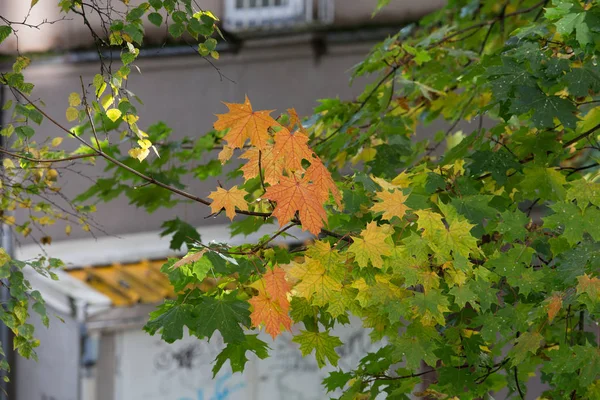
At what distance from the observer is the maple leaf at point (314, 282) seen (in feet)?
10.6

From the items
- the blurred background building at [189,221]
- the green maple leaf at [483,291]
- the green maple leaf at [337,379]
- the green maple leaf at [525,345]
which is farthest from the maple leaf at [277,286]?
the blurred background building at [189,221]

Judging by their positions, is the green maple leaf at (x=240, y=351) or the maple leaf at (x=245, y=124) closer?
the maple leaf at (x=245, y=124)

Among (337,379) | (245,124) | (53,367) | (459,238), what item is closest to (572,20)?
(459,238)

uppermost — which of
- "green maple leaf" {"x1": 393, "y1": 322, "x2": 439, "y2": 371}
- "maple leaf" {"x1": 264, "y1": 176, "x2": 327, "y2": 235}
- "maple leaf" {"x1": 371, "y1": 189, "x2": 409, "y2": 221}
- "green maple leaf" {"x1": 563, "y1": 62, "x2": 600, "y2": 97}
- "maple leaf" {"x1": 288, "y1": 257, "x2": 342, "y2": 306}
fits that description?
"green maple leaf" {"x1": 563, "y1": 62, "x2": 600, "y2": 97}

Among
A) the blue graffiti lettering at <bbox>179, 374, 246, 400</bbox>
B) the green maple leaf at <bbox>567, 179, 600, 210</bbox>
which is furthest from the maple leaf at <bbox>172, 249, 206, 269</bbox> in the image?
the blue graffiti lettering at <bbox>179, 374, 246, 400</bbox>

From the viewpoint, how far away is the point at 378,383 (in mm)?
4117

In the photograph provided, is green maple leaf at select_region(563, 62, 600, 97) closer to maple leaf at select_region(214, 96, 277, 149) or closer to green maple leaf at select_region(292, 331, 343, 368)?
maple leaf at select_region(214, 96, 277, 149)

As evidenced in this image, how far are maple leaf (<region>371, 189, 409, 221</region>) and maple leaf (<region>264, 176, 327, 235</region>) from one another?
304 mm

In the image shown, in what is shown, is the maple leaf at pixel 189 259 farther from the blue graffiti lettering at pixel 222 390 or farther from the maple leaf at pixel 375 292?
the blue graffiti lettering at pixel 222 390

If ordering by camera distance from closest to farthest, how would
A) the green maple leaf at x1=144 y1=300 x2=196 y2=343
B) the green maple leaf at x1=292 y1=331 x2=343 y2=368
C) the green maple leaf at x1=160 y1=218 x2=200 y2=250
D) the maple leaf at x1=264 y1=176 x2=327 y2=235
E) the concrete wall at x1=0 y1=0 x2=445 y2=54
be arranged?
1. the maple leaf at x1=264 y1=176 x2=327 y2=235
2. the green maple leaf at x1=144 y1=300 x2=196 y2=343
3. the green maple leaf at x1=292 y1=331 x2=343 y2=368
4. the green maple leaf at x1=160 y1=218 x2=200 y2=250
5. the concrete wall at x1=0 y1=0 x2=445 y2=54

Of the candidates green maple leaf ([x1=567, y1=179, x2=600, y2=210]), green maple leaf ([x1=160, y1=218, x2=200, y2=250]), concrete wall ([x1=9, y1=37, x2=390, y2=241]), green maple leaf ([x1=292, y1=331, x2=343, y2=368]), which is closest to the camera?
green maple leaf ([x1=567, y1=179, x2=600, y2=210])

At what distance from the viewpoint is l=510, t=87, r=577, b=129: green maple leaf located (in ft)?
11.4

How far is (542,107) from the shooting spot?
3504 millimetres

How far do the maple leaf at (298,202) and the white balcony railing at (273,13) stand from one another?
618cm
